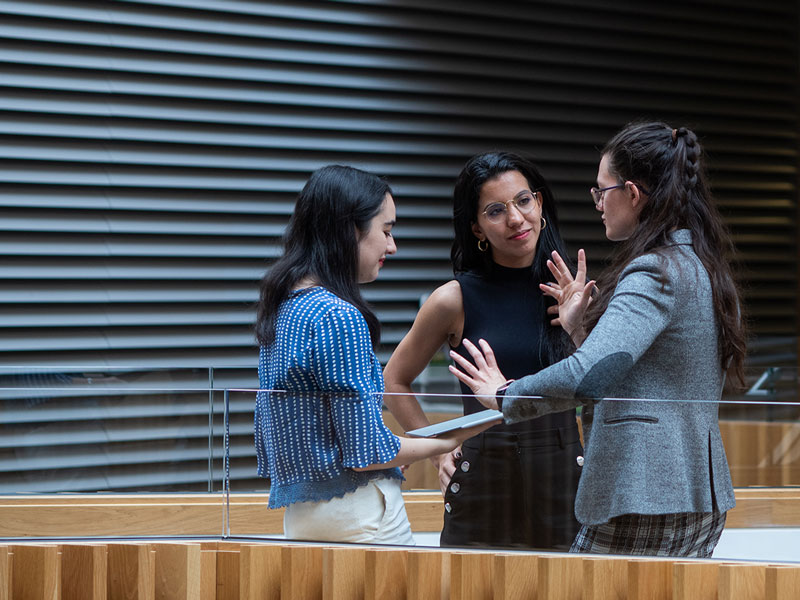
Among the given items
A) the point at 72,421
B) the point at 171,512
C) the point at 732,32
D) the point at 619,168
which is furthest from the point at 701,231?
the point at 732,32

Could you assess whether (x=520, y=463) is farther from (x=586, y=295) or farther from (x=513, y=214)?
(x=513, y=214)

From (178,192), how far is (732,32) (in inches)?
165

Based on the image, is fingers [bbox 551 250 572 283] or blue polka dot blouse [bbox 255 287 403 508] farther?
fingers [bbox 551 250 572 283]

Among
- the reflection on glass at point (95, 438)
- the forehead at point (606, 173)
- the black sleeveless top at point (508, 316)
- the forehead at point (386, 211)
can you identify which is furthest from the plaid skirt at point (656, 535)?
the reflection on glass at point (95, 438)

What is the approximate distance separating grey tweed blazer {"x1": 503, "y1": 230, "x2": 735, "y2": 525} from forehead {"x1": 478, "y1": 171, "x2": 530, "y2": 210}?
2.27ft

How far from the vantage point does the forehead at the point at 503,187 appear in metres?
2.32

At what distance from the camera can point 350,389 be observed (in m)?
1.79

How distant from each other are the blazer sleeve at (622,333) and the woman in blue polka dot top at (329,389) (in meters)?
0.25

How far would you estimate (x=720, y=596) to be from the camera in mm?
1711

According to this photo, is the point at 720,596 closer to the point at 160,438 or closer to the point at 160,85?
the point at 160,438

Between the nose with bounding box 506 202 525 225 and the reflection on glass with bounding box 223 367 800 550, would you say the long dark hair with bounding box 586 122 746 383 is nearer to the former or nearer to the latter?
the reflection on glass with bounding box 223 367 800 550

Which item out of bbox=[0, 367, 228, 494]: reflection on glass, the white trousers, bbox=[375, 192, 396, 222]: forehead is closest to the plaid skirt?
the white trousers

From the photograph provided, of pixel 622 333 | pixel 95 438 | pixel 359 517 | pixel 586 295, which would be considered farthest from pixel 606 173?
pixel 95 438

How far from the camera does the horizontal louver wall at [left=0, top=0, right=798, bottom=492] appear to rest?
4.68 m
